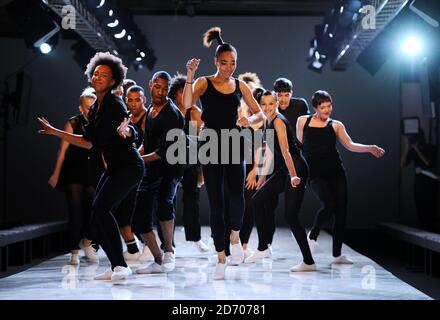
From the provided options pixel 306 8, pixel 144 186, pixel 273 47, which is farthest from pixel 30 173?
pixel 144 186

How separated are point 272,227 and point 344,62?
5.20 meters

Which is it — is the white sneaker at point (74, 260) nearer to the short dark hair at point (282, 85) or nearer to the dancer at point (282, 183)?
the dancer at point (282, 183)

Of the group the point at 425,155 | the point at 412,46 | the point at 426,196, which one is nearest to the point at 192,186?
the point at 426,196

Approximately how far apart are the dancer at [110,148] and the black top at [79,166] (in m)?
1.46

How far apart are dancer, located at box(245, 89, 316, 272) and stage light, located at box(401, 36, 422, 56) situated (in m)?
4.50

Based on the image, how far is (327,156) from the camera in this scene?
5.87 m

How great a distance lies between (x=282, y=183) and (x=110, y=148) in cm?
167

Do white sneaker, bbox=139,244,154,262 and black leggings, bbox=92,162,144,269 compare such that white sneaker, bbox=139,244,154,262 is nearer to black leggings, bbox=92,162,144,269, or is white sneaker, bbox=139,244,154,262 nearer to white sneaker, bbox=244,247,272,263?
white sneaker, bbox=244,247,272,263

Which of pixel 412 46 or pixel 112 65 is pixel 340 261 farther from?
Result: pixel 412 46

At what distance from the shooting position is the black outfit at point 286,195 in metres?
5.38

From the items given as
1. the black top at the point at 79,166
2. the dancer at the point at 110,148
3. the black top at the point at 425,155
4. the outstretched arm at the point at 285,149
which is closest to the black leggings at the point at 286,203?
the outstretched arm at the point at 285,149

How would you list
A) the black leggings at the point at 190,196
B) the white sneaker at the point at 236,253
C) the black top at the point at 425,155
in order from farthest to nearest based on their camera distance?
1. the black top at the point at 425,155
2. the black leggings at the point at 190,196
3. the white sneaker at the point at 236,253

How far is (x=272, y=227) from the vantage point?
20.7 feet
